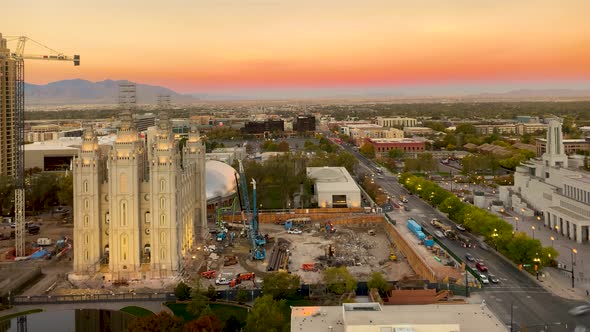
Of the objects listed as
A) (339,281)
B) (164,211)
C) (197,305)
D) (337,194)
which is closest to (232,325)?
(197,305)

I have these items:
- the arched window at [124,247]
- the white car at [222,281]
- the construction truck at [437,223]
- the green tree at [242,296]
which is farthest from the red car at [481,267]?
the arched window at [124,247]

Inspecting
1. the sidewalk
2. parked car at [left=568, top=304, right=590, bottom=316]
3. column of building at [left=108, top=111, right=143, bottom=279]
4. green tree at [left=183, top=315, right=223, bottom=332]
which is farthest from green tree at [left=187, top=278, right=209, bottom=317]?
the sidewalk

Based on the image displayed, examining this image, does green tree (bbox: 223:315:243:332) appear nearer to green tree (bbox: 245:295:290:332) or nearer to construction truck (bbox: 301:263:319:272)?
green tree (bbox: 245:295:290:332)

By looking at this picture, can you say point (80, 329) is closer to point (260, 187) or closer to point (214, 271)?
point (214, 271)

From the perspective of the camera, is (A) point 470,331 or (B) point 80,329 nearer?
(A) point 470,331

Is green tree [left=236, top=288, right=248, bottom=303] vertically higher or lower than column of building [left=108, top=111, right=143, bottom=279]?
lower

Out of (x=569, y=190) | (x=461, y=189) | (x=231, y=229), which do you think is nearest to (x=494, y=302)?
(x=569, y=190)

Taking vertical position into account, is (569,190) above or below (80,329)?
above

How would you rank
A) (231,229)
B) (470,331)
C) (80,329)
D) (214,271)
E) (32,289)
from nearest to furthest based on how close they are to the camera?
(470,331) < (80,329) < (32,289) < (214,271) < (231,229)

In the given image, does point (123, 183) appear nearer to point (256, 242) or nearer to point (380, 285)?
point (256, 242)
